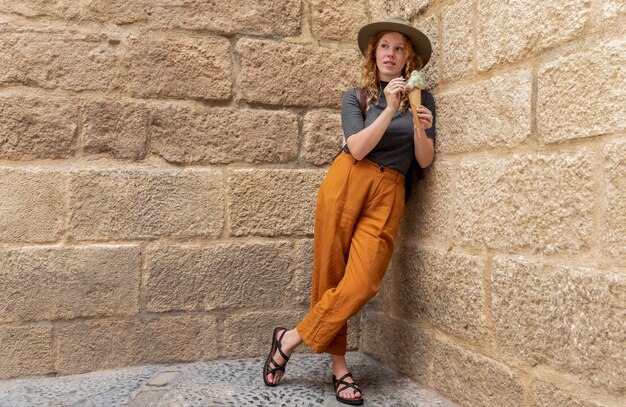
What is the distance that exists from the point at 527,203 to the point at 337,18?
170 centimetres

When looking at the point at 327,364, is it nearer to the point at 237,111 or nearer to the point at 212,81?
the point at 237,111

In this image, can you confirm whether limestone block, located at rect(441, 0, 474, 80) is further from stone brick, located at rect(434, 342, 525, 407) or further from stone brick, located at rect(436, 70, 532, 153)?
stone brick, located at rect(434, 342, 525, 407)

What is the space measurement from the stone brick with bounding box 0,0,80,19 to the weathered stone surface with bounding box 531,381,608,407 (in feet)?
8.94

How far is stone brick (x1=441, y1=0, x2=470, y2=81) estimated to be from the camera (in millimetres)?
2441

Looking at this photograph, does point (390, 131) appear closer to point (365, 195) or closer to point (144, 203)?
point (365, 195)

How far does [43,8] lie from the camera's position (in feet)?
9.41

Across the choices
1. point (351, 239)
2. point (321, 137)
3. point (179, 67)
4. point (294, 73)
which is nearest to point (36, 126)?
point (179, 67)

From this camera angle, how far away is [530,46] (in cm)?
209

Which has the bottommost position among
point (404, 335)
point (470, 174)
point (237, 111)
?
point (404, 335)

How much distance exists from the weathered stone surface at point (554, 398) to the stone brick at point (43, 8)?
2725mm

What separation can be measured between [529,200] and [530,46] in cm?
56

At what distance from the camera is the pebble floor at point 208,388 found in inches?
99.5

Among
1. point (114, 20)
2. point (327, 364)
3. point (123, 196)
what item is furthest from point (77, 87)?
point (327, 364)

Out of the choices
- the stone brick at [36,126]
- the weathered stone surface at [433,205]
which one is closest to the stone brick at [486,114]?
the weathered stone surface at [433,205]
